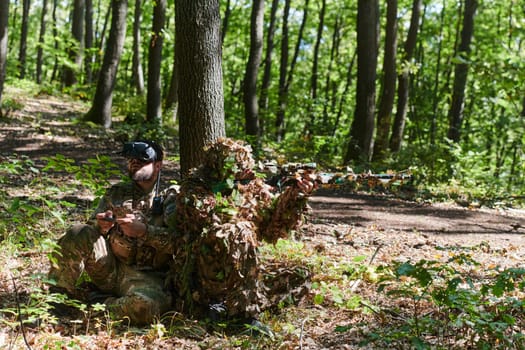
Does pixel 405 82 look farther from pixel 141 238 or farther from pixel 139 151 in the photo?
pixel 141 238

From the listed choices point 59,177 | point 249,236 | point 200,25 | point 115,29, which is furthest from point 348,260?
point 115,29

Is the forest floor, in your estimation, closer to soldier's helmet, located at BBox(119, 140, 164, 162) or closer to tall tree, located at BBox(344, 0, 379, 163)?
soldier's helmet, located at BBox(119, 140, 164, 162)

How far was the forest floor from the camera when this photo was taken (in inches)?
145

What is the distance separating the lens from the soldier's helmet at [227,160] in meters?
3.85

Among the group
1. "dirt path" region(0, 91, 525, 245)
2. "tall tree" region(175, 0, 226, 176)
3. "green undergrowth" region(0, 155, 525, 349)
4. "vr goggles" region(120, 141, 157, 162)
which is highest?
"tall tree" region(175, 0, 226, 176)

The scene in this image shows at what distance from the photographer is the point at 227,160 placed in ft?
12.6

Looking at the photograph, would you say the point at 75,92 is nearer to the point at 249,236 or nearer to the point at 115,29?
the point at 115,29

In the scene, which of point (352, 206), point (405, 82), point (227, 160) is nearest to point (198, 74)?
point (227, 160)

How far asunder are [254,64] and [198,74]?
24.0 ft

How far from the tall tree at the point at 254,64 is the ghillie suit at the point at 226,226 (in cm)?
774

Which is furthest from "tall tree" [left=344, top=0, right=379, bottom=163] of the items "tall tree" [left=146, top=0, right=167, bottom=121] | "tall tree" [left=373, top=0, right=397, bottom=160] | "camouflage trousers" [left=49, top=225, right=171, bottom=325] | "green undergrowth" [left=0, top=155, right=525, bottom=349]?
"camouflage trousers" [left=49, top=225, right=171, bottom=325]

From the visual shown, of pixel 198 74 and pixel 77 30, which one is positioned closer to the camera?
pixel 198 74

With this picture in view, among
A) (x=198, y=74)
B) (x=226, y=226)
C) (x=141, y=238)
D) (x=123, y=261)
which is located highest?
(x=198, y=74)

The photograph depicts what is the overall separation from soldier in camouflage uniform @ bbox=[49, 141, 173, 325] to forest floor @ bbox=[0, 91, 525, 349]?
1.00 feet
